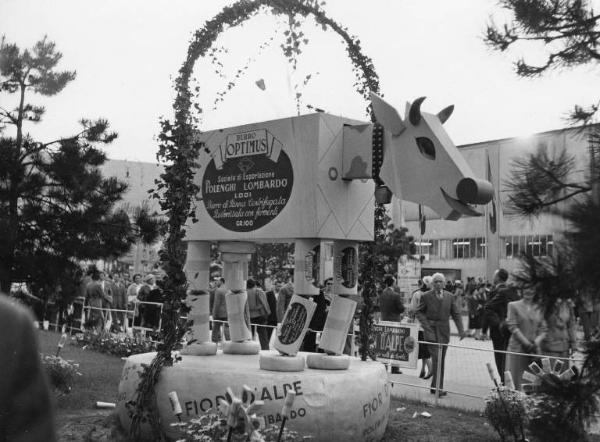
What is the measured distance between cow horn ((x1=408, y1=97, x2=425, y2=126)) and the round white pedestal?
2.21 m

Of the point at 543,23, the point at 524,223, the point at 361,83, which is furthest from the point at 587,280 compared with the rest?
the point at 361,83

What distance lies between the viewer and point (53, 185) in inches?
294

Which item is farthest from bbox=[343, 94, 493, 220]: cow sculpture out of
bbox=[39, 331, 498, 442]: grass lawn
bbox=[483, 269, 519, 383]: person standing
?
bbox=[483, 269, 519, 383]: person standing

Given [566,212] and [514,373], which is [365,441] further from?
[566,212]

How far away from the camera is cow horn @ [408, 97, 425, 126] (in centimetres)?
546

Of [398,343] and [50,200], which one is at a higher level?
[50,200]

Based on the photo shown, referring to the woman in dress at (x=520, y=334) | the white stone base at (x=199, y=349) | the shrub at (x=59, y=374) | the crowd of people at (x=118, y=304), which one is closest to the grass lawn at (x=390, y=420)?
the shrub at (x=59, y=374)

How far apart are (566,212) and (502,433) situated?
4.48 meters

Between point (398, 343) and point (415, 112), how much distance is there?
5.69 metres

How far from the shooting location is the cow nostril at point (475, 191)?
493cm

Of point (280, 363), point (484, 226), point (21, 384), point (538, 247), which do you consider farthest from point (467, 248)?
point (21, 384)

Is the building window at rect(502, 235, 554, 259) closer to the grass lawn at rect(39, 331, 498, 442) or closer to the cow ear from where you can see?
the cow ear

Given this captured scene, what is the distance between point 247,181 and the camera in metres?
6.78

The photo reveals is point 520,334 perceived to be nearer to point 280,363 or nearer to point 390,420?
point 390,420
